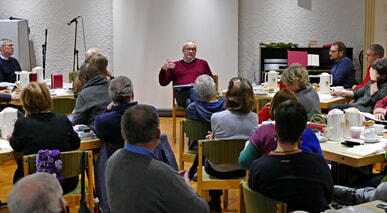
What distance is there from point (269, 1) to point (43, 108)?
6556 mm

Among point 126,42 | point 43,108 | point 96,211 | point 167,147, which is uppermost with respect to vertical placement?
point 126,42

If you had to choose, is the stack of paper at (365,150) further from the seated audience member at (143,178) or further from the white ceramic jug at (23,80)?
the white ceramic jug at (23,80)

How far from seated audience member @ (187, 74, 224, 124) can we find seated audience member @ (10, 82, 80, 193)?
1.30m

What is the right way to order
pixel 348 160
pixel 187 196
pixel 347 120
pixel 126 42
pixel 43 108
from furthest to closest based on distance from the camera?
pixel 126 42 < pixel 347 120 < pixel 43 108 < pixel 348 160 < pixel 187 196

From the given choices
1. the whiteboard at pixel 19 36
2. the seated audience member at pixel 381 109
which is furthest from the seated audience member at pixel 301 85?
the whiteboard at pixel 19 36

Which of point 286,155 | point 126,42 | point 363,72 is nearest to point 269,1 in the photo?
point 363,72

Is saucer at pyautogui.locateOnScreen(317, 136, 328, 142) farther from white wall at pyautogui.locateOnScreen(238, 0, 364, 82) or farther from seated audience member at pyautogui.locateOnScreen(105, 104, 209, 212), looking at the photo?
white wall at pyautogui.locateOnScreen(238, 0, 364, 82)

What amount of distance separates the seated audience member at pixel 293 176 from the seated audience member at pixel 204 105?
6.60 feet

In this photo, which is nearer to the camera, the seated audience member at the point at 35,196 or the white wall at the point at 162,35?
the seated audience member at the point at 35,196

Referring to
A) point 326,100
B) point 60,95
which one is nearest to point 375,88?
point 326,100

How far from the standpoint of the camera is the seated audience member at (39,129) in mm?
3734

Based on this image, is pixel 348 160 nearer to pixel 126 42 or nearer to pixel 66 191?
pixel 66 191

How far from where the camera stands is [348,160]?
3.56m

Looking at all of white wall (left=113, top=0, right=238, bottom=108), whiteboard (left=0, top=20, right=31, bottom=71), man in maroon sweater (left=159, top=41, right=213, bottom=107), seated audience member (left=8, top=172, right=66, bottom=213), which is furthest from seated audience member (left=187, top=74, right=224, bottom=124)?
whiteboard (left=0, top=20, right=31, bottom=71)
